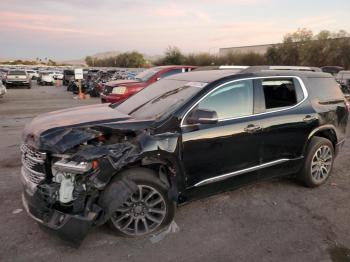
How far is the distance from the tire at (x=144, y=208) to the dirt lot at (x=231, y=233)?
14 cm

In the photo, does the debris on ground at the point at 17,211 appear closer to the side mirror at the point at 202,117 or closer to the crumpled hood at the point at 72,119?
the crumpled hood at the point at 72,119

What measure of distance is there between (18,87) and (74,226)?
3171 centimetres

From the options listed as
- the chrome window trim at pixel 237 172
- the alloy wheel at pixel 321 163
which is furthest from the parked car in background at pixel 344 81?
the chrome window trim at pixel 237 172

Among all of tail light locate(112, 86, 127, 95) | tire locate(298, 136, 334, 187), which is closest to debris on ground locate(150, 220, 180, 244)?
tire locate(298, 136, 334, 187)

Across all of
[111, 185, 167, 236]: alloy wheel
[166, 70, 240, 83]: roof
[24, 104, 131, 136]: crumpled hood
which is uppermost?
[166, 70, 240, 83]: roof

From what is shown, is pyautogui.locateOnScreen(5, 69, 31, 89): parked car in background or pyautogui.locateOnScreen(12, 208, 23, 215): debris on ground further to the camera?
pyautogui.locateOnScreen(5, 69, 31, 89): parked car in background

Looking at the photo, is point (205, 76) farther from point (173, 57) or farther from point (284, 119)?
point (173, 57)

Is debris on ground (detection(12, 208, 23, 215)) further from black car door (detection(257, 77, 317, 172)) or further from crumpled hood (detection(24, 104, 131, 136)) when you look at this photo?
black car door (detection(257, 77, 317, 172))

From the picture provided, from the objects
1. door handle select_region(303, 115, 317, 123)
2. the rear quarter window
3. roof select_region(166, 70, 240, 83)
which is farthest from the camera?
the rear quarter window

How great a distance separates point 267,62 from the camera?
57781 mm

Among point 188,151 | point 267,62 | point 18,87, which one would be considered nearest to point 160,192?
point 188,151

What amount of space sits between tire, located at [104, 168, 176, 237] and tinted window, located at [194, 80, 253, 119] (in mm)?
1032

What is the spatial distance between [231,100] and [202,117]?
25.3 inches

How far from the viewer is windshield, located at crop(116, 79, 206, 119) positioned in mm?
4141
